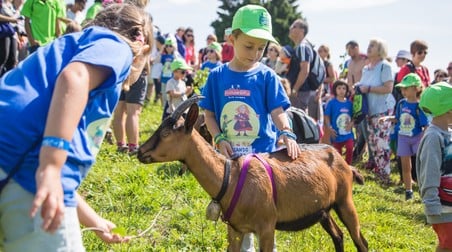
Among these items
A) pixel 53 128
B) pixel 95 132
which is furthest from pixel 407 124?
pixel 53 128

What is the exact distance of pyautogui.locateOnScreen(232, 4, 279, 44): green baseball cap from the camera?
162 inches

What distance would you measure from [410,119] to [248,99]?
4.75m

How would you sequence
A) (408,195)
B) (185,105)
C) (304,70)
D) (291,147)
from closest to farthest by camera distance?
(185,105), (291,147), (408,195), (304,70)

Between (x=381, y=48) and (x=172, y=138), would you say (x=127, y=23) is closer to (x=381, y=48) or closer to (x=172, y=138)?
(x=172, y=138)

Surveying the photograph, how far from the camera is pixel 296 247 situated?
517 centimetres

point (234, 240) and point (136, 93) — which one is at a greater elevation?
point (136, 93)

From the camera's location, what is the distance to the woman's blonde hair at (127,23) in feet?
7.82

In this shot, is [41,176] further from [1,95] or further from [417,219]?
[417,219]

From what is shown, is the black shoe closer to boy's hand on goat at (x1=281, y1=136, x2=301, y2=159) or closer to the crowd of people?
the crowd of people

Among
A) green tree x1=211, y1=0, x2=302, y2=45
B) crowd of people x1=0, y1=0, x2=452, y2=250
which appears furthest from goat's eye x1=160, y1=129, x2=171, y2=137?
green tree x1=211, y1=0, x2=302, y2=45

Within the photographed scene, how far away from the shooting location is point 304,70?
8.93m

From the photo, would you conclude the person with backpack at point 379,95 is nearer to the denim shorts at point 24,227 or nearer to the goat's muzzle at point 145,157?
the goat's muzzle at point 145,157

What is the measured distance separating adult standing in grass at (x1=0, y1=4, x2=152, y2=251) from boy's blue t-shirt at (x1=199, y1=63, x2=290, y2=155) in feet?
6.81

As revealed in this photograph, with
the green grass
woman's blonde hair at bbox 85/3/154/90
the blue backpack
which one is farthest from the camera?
the blue backpack
